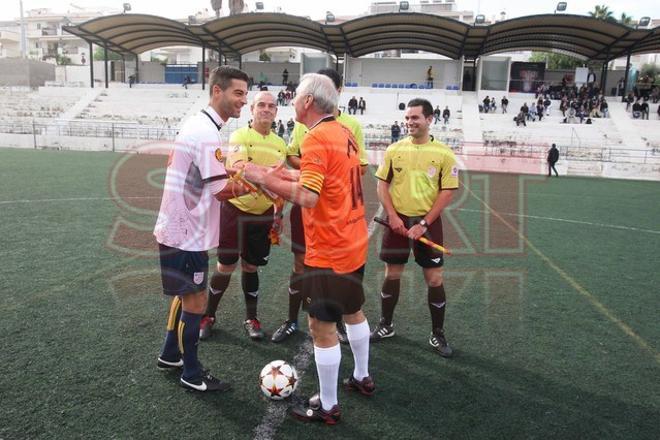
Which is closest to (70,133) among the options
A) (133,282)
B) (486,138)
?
(486,138)

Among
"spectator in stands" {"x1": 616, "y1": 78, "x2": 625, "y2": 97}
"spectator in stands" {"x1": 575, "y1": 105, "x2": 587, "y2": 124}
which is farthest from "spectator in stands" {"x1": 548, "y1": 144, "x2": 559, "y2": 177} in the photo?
"spectator in stands" {"x1": 616, "y1": 78, "x2": 625, "y2": 97}

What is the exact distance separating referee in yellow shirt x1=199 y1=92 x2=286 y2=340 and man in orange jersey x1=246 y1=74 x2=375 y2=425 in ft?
4.44

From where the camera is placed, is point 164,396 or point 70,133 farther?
point 70,133

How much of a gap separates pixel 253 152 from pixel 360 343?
2100 millimetres

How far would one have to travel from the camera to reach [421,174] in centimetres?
456

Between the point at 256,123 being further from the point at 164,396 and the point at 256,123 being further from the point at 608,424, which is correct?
the point at 608,424

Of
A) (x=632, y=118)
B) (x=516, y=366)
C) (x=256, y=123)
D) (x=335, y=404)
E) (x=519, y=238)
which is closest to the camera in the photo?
(x=335, y=404)

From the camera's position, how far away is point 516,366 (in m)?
4.21

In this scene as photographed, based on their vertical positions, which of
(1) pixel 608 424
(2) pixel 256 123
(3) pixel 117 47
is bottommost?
(1) pixel 608 424

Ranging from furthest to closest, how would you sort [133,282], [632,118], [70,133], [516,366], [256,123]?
[632,118] → [70,133] → [133,282] → [256,123] → [516,366]

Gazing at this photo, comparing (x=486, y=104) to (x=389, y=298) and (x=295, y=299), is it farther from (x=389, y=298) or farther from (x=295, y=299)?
(x=295, y=299)

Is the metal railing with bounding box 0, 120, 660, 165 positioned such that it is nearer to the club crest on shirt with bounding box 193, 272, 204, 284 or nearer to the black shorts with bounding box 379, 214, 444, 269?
the black shorts with bounding box 379, 214, 444, 269

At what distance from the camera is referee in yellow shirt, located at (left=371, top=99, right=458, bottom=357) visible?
4.48m

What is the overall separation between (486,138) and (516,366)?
97.8 feet
